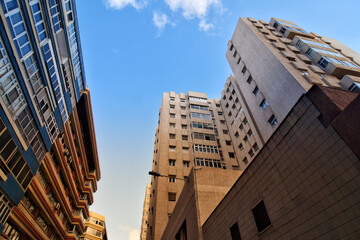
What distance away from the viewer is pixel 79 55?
2353cm

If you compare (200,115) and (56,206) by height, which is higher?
(200,115)

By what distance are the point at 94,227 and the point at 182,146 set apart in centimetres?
3223

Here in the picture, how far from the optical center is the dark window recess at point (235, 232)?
9.18 metres

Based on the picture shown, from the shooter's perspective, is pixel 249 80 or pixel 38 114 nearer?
pixel 38 114

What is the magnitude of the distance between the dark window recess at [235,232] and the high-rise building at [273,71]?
13.9 meters

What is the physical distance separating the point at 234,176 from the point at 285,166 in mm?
10026

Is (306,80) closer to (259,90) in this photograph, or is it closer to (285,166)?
(259,90)

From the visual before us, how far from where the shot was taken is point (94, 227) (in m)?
46.2

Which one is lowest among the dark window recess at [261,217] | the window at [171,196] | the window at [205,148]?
the dark window recess at [261,217]

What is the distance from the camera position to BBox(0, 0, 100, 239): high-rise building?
12312 millimetres

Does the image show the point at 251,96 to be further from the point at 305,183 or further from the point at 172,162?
the point at 305,183

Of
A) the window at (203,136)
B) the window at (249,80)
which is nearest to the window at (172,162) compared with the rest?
the window at (203,136)

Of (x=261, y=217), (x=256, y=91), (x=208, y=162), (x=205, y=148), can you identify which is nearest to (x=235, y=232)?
(x=261, y=217)

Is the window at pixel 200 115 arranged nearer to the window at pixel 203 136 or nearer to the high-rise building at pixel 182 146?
the high-rise building at pixel 182 146
